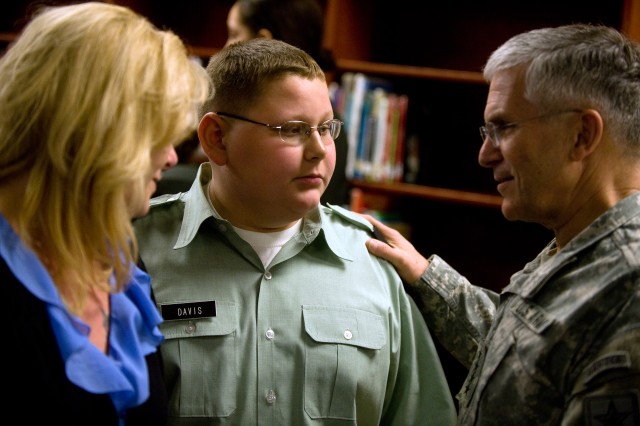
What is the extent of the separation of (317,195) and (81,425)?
0.66 meters

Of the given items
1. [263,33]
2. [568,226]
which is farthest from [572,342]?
[263,33]

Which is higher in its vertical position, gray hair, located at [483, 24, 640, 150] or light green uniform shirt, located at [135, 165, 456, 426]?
gray hair, located at [483, 24, 640, 150]

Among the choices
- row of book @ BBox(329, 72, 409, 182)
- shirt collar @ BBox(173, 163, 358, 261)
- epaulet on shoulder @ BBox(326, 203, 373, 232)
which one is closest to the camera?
shirt collar @ BBox(173, 163, 358, 261)

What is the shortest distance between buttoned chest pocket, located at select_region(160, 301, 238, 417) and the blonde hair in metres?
0.35

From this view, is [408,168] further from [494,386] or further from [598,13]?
[494,386]

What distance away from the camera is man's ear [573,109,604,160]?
1.31 m

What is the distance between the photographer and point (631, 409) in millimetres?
1103

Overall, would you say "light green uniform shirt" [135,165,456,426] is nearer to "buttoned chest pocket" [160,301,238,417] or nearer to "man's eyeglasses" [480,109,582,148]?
"buttoned chest pocket" [160,301,238,417]

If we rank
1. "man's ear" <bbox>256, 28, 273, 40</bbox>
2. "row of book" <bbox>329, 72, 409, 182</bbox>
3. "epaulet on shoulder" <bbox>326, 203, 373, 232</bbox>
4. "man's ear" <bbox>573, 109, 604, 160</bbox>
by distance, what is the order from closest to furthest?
"man's ear" <bbox>573, 109, 604, 160</bbox> → "epaulet on shoulder" <bbox>326, 203, 373, 232</bbox> → "man's ear" <bbox>256, 28, 273, 40</bbox> → "row of book" <bbox>329, 72, 409, 182</bbox>

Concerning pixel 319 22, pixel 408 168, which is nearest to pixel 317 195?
pixel 319 22

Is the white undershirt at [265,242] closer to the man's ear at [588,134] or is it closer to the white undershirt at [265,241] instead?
the white undershirt at [265,241]

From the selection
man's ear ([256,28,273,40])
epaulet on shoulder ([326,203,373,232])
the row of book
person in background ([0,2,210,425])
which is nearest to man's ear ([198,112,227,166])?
epaulet on shoulder ([326,203,373,232])

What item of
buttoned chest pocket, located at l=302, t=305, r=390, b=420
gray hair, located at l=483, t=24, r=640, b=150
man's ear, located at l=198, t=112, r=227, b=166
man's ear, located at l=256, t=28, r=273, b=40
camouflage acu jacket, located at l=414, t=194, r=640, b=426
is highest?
gray hair, located at l=483, t=24, r=640, b=150

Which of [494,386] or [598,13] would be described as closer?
[494,386]
